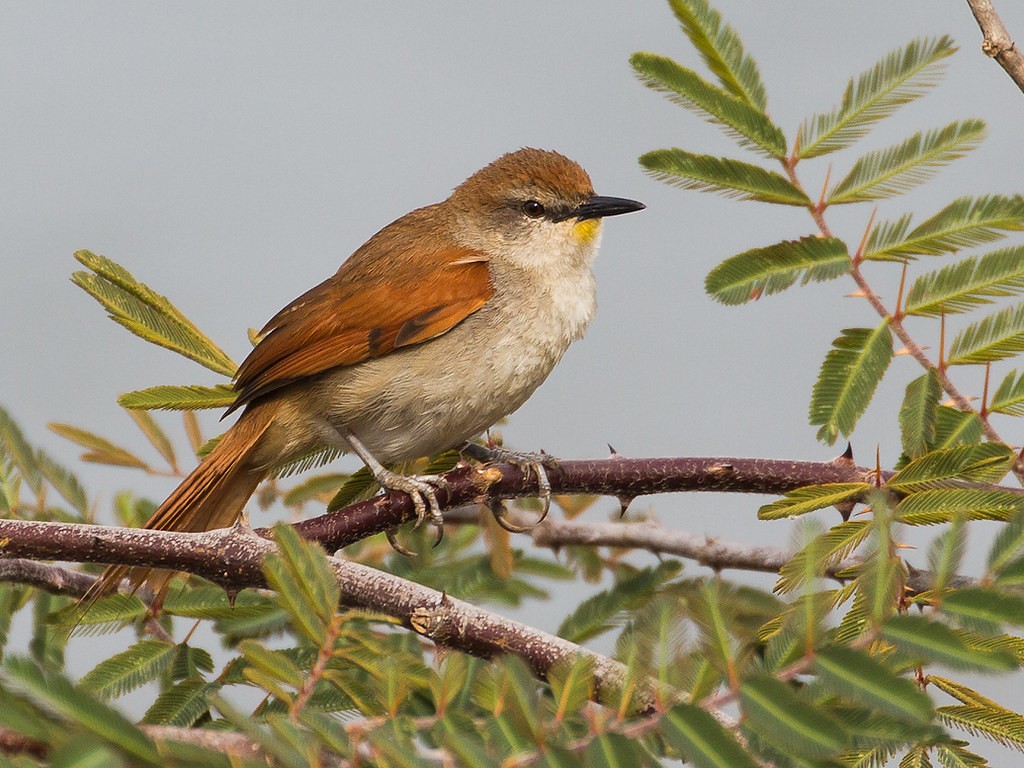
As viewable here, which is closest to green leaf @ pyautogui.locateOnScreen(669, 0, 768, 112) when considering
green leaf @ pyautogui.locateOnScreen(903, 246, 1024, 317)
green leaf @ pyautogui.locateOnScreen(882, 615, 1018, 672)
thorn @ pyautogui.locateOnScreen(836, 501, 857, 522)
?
green leaf @ pyautogui.locateOnScreen(903, 246, 1024, 317)

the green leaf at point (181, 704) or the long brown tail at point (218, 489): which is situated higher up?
the long brown tail at point (218, 489)

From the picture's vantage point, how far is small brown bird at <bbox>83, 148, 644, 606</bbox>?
401cm

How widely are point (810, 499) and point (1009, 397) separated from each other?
1.84 ft

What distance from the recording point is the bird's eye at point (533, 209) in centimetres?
480

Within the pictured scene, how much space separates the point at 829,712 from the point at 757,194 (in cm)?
176

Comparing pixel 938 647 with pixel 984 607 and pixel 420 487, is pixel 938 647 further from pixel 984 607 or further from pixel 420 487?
pixel 420 487

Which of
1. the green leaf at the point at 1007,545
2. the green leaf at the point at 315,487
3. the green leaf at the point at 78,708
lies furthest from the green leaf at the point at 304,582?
the green leaf at the point at 315,487

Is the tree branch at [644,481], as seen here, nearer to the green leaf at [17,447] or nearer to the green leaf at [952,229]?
the green leaf at [952,229]

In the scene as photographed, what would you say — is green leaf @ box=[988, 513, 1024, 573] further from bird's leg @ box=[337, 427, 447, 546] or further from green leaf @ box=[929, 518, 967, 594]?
bird's leg @ box=[337, 427, 447, 546]

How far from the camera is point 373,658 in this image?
2.37 m

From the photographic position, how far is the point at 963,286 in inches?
127

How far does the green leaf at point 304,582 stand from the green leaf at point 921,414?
5.24 ft

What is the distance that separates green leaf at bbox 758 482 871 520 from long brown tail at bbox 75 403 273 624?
60.3 inches

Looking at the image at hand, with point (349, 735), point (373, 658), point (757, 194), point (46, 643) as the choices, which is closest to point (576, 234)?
point (757, 194)
